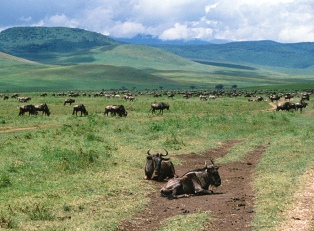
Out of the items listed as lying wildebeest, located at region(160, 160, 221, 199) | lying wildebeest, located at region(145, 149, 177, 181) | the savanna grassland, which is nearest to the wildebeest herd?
lying wildebeest, located at region(160, 160, 221, 199)

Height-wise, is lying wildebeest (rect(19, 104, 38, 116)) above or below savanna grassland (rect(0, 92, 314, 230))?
above

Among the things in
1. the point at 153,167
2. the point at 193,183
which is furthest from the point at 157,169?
the point at 193,183

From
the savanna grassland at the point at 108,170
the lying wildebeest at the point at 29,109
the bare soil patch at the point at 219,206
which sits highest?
the lying wildebeest at the point at 29,109

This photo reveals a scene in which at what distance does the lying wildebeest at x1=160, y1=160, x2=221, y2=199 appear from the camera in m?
13.9

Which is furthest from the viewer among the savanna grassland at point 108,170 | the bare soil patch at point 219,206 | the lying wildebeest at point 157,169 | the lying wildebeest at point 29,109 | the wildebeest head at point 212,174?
the lying wildebeest at point 29,109

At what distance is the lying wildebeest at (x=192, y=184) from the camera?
45.5ft

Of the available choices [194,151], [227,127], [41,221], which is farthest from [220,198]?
[227,127]

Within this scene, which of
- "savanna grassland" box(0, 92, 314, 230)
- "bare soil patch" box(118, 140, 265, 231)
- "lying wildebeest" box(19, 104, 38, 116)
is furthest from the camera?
"lying wildebeest" box(19, 104, 38, 116)

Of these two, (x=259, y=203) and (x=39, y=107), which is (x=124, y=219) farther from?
(x=39, y=107)

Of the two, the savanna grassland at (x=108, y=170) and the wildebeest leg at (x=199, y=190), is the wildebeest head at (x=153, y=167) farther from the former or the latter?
the wildebeest leg at (x=199, y=190)

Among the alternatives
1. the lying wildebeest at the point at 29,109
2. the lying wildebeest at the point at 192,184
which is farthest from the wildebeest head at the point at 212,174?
the lying wildebeest at the point at 29,109

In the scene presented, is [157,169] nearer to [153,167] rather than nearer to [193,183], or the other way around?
[153,167]

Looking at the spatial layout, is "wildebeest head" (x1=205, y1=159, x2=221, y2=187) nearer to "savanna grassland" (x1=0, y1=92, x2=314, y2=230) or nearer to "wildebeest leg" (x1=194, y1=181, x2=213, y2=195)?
"wildebeest leg" (x1=194, y1=181, x2=213, y2=195)

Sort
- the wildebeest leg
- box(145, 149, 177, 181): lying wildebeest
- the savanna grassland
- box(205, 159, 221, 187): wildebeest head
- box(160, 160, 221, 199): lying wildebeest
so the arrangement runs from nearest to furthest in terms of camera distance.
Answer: the savanna grassland, box(160, 160, 221, 199): lying wildebeest, the wildebeest leg, box(205, 159, 221, 187): wildebeest head, box(145, 149, 177, 181): lying wildebeest
